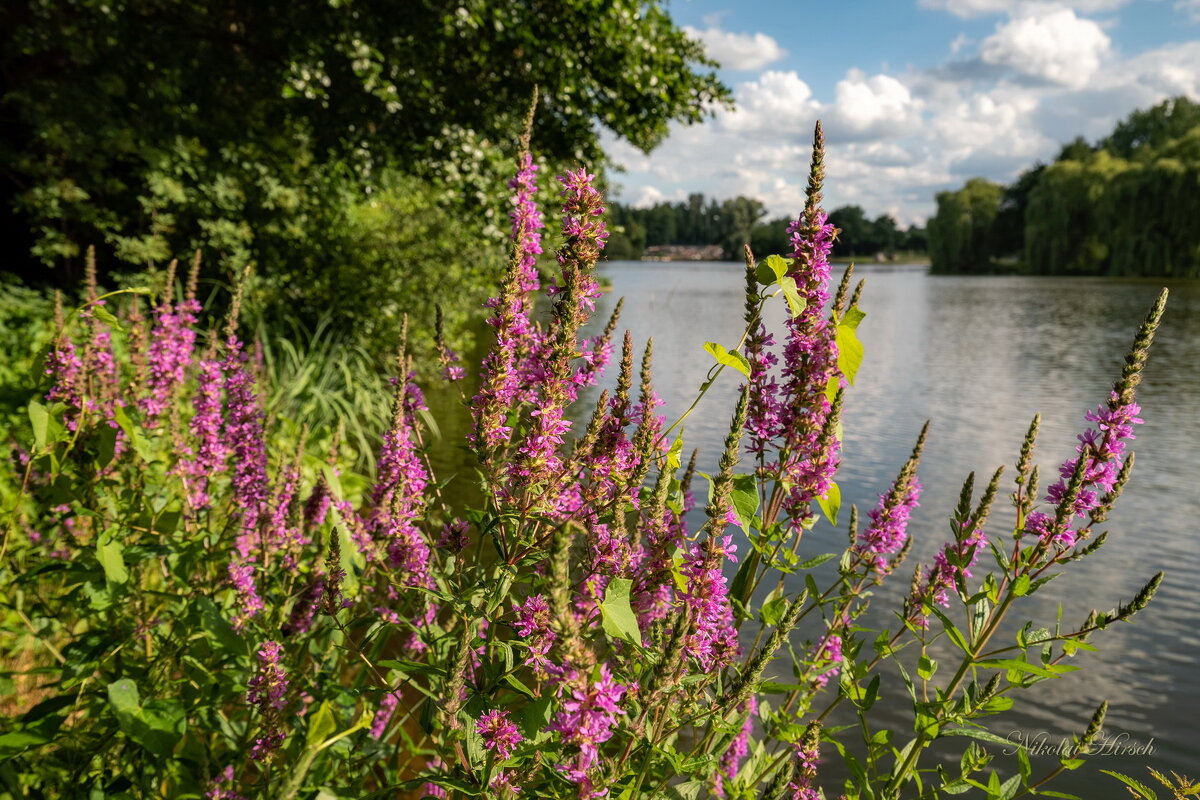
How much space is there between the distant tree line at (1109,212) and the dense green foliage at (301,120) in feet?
154

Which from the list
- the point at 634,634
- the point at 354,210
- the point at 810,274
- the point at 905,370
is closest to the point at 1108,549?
the point at 810,274

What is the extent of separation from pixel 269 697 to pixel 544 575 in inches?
43.8

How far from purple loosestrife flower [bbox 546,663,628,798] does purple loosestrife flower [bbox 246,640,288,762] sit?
117cm

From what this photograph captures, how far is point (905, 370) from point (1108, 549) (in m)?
10.7

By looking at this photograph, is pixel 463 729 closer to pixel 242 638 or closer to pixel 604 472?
pixel 604 472

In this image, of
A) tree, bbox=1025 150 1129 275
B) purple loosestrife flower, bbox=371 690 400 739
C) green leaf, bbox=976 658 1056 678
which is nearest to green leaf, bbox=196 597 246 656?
purple loosestrife flower, bbox=371 690 400 739

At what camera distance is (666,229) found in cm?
13000

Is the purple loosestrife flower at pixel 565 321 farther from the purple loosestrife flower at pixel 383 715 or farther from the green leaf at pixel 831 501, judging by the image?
the purple loosestrife flower at pixel 383 715

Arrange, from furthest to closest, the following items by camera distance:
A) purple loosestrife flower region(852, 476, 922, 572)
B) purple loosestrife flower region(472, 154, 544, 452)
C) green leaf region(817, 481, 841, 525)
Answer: purple loosestrife flower region(852, 476, 922, 572), green leaf region(817, 481, 841, 525), purple loosestrife flower region(472, 154, 544, 452)

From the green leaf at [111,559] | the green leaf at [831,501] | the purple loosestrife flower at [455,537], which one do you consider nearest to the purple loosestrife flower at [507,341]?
the purple loosestrife flower at [455,537]

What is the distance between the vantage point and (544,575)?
1703 millimetres

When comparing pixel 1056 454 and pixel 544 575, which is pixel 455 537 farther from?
pixel 1056 454

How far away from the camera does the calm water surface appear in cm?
589

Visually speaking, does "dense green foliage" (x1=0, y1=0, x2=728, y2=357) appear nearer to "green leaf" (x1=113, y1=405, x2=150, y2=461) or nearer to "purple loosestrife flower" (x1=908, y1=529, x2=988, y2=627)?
"green leaf" (x1=113, y1=405, x2=150, y2=461)
